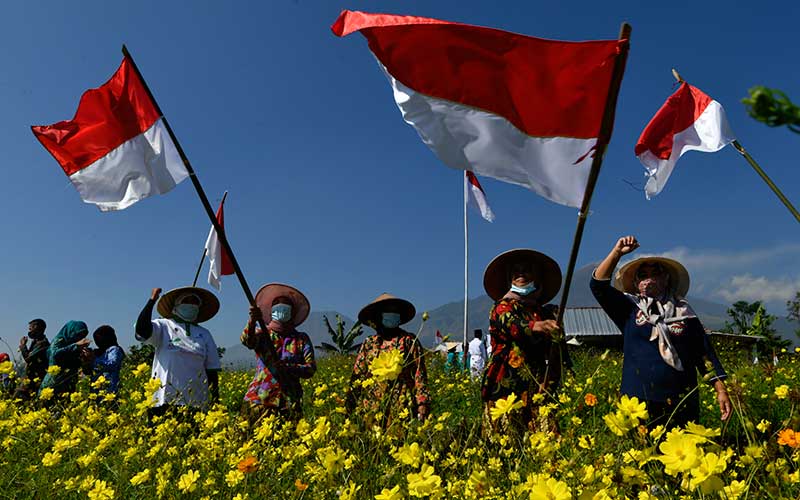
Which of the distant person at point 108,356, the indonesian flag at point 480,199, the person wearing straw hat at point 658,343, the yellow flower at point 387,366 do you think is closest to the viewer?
the yellow flower at point 387,366

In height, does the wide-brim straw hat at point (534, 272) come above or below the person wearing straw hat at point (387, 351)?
above

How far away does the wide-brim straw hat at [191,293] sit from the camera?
14.8 feet

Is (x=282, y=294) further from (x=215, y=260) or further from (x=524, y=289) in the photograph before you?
(x=524, y=289)

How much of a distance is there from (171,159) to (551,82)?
97.0 inches

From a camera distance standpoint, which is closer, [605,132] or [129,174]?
[605,132]

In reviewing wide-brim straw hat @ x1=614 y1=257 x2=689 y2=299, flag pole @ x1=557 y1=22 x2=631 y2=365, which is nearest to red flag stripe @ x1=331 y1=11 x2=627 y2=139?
flag pole @ x1=557 y1=22 x2=631 y2=365

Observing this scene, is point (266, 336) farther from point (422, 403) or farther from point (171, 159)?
point (171, 159)

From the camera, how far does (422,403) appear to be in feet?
11.5

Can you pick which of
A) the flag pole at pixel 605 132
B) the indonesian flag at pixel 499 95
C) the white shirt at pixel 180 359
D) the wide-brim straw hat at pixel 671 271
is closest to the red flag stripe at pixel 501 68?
the indonesian flag at pixel 499 95

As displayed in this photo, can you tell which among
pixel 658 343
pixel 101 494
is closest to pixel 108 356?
pixel 101 494

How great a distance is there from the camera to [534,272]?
345cm

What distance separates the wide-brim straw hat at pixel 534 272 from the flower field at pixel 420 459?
49.5 inches

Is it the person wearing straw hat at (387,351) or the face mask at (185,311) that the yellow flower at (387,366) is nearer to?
the person wearing straw hat at (387,351)

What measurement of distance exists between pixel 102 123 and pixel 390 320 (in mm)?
2390
